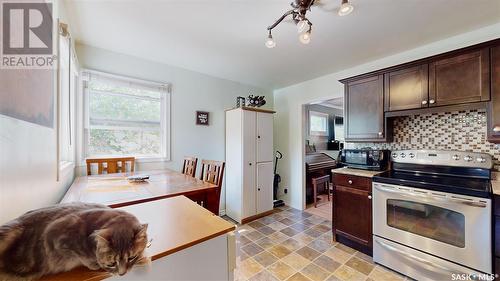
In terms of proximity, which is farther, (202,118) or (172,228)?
(202,118)

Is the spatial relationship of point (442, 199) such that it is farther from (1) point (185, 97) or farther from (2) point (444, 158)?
(1) point (185, 97)

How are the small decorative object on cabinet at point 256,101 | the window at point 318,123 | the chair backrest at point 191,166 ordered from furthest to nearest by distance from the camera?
the window at point 318,123, the small decorative object on cabinet at point 256,101, the chair backrest at point 191,166

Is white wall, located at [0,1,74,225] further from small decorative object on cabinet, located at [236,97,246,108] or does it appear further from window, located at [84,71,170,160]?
small decorative object on cabinet, located at [236,97,246,108]

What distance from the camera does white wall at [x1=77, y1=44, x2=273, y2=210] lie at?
95.8 inches

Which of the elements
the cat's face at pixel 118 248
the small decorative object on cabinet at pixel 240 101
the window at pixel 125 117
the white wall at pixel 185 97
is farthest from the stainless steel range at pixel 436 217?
the window at pixel 125 117

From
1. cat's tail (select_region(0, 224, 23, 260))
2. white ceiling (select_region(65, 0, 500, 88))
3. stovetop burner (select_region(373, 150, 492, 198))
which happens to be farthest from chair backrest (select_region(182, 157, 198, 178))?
stovetop burner (select_region(373, 150, 492, 198))

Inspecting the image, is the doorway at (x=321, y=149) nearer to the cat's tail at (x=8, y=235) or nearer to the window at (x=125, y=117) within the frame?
the window at (x=125, y=117)

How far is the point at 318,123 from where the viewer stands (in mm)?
4926

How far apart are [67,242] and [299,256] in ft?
7.14

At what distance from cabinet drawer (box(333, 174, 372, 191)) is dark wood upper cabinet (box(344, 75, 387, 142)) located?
555mm

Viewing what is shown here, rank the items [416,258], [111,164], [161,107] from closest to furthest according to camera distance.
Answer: [416,258] < [111,164] < [161,107]

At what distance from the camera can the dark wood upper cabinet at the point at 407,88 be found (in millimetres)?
1987

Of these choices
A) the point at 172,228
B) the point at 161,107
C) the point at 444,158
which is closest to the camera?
the point at 172,228

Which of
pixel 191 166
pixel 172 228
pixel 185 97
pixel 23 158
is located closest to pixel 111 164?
pixel 191 166
